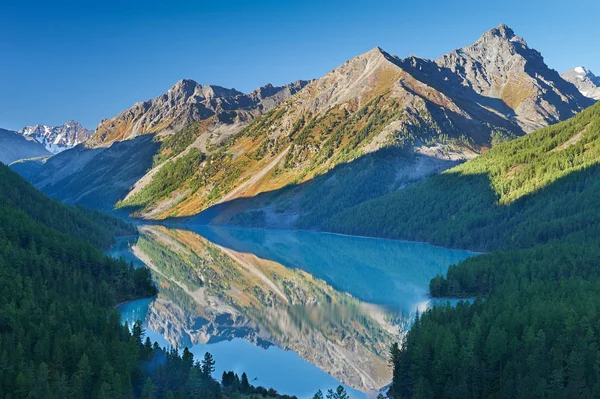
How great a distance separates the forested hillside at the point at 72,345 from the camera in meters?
43.2

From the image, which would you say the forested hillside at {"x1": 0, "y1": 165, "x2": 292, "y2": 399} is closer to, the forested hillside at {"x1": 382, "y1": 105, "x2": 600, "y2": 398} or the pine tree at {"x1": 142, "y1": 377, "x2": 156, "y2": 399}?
Result: the pine tree at {"x1": 142, "y1": 377, "x2": 156, "y2": 399}

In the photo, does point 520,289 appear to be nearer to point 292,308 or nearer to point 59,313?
point 292,308

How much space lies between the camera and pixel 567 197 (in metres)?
146

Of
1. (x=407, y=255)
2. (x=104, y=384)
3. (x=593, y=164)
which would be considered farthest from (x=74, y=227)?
(x=593, y=164)

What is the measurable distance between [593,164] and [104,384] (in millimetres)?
148561

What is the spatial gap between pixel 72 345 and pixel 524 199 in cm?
14107

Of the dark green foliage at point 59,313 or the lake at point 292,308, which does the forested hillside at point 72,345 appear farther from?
the lake at point 292,308

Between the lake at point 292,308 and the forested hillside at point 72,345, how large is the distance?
7.14 meters

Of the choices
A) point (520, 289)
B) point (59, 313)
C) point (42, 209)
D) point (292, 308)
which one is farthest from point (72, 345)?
point (42, 209)

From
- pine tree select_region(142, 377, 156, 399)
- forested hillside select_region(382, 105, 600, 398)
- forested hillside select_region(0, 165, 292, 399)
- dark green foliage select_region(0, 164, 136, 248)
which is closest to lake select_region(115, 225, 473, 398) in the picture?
forested hillside select_region(0, 165, 292, 399)

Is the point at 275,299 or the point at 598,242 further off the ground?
the point at 598,242

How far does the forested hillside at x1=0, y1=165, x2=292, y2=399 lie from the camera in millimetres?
43219

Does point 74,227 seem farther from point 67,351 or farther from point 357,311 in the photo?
point 67,351

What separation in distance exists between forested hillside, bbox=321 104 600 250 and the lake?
13.5m
